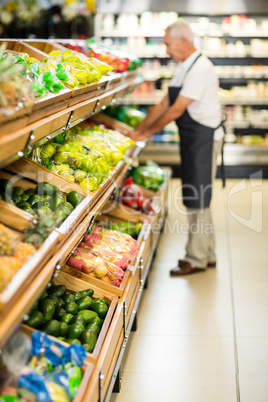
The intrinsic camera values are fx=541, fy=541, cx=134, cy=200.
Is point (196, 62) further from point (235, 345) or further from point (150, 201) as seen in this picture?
point (235, 345)

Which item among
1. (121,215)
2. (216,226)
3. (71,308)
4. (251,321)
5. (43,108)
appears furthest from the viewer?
(216,226)

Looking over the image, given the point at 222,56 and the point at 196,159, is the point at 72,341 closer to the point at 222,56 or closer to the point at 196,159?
the point at 196,159

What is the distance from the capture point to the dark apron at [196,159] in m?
4.41

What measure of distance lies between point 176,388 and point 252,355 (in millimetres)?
591

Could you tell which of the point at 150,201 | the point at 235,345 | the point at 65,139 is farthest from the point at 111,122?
the point at 235,345

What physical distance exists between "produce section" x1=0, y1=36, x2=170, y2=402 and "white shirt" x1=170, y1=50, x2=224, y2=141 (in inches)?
24.9

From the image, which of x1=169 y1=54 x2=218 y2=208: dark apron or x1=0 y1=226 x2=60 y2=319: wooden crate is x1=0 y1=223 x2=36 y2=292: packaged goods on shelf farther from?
x1=169 y1=54 x2=218 y2=208: dark apron

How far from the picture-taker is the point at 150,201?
4992 millimetres

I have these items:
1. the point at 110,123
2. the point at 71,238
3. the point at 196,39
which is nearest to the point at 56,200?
the point at 71,238

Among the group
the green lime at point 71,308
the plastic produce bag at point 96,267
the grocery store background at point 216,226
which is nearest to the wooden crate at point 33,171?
the plastic produce bag at point 96,267

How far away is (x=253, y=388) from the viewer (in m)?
2.89

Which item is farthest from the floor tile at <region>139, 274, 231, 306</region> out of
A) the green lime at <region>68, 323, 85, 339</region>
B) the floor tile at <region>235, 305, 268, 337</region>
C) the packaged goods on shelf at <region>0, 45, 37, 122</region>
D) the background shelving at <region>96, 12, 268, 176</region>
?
the background shelving at <region>96, 12, 268, 176</region>

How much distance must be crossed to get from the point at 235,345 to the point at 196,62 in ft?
7.25

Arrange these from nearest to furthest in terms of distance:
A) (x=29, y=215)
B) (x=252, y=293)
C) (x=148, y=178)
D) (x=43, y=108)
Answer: (x=29, y=215)
(x=43, y=108)
(x=252, y=293)
(x=148, y=178)
